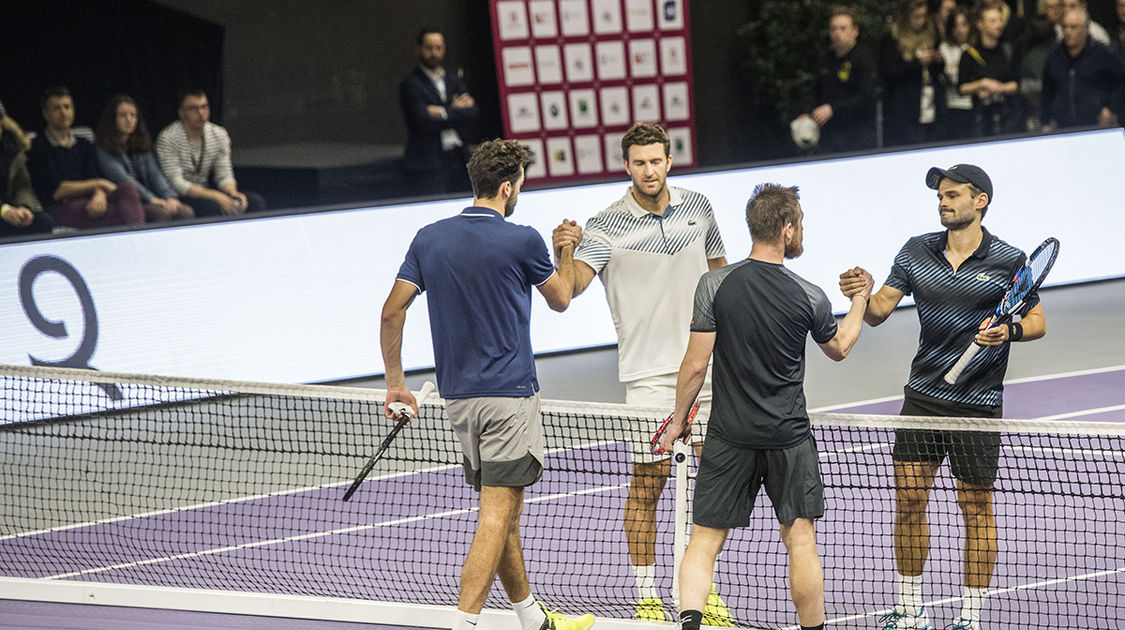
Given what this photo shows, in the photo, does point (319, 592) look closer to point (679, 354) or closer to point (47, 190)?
point (679, 354)

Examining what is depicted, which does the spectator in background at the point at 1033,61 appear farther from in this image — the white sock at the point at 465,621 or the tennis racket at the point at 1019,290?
the white sock at the point at 465,621

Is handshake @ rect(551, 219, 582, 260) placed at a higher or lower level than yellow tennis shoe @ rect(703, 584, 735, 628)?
higher

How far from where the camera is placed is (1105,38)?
47.9ft

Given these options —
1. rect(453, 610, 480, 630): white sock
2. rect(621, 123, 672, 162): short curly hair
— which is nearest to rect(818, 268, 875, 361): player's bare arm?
rect(621, 123, 672, 162): short curly hair

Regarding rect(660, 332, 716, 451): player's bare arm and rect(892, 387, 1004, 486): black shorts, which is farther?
rect(892, 387, 1004, 486): black shorts

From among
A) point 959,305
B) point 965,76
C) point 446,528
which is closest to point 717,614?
point 959,305

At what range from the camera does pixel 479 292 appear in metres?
5.46

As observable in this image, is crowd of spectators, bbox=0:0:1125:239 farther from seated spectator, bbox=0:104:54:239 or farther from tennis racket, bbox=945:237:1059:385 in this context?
Result: tennis racket, bbox=945:237:1059:385

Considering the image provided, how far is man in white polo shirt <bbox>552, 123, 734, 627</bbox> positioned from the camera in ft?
20.4

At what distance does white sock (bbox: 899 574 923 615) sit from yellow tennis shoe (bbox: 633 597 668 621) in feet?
3.51

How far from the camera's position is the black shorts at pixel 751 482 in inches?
206

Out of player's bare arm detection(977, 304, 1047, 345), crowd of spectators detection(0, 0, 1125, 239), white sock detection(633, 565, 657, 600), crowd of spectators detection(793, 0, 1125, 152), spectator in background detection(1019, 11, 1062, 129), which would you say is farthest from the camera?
spectator in background detection(1019, 11, 1062, 129)

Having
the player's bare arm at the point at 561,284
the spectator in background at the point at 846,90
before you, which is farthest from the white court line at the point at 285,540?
the spectator in background at the point at 846,90

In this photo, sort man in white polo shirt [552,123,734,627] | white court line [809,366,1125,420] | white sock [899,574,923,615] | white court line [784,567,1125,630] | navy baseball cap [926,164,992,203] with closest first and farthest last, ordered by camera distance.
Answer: navy baseball cap [926,164,992,203] < white sock [899,574,923,615] < white court line [784,567,1125,630] < man in white polo shirt [552,123,734,627] < white court line [809,366,1125,420]
